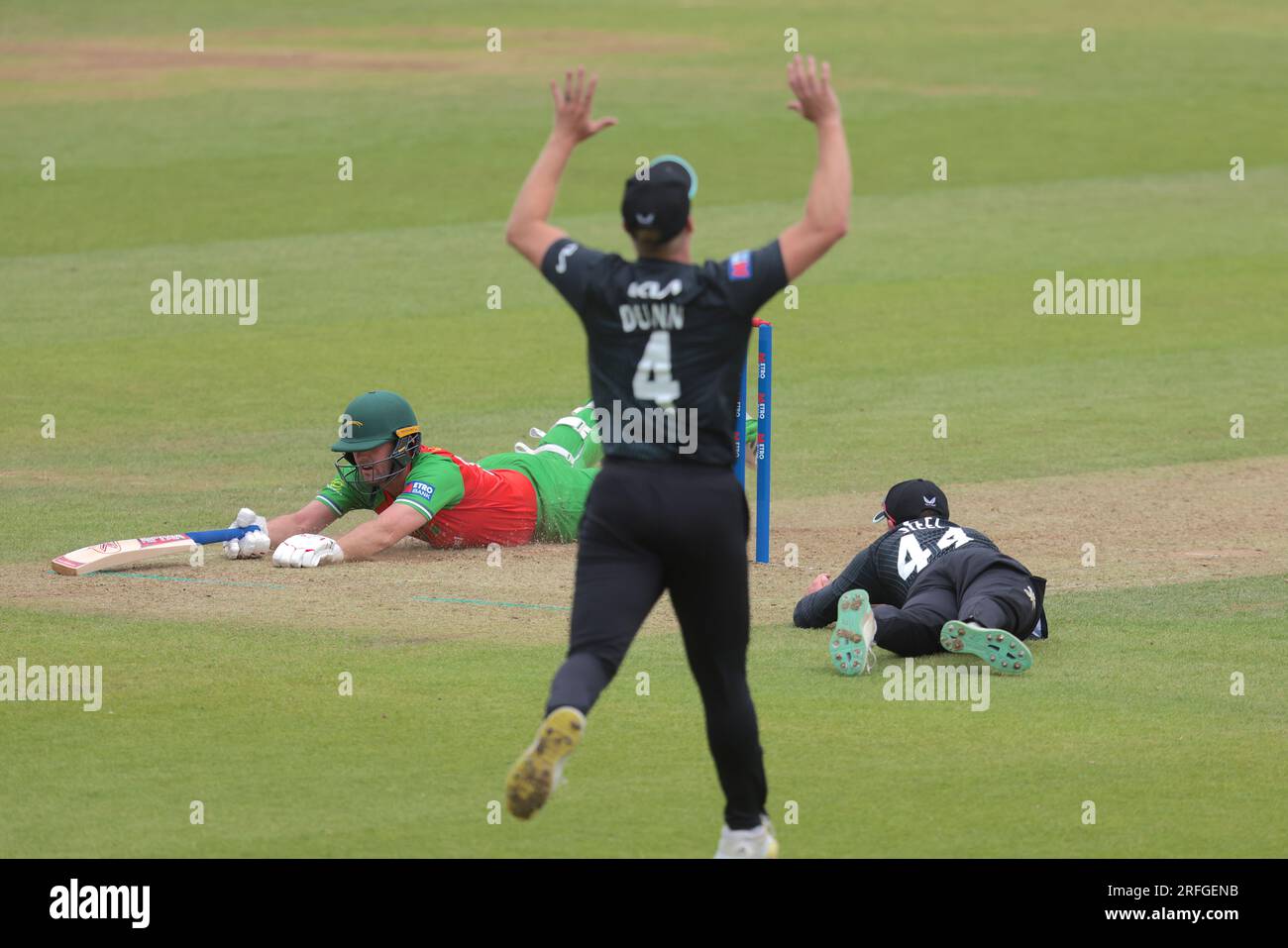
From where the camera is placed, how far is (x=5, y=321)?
2155 centimetres

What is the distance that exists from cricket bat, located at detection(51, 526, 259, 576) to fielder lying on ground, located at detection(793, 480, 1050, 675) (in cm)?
371

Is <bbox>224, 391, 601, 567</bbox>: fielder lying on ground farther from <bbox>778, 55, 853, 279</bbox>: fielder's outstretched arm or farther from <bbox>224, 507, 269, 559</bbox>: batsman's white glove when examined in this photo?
<bbox>778, 55, 853, 279</bbox>: fielder's outstretched arm

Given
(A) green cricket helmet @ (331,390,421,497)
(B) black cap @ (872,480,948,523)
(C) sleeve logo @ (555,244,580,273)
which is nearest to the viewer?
(C) sleeve logo @ (555,244,580,273)

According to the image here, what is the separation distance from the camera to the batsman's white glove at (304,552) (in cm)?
1198

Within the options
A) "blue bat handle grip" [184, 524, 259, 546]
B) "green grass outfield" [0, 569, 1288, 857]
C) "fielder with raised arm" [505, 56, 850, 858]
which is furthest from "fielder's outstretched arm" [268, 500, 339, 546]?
"fielder with raised arm" [505, 56, 850, 858]

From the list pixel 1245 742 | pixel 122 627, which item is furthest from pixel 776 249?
pixel 122 627

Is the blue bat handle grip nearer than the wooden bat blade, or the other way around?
the wooden bat blade

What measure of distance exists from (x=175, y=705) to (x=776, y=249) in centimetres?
408

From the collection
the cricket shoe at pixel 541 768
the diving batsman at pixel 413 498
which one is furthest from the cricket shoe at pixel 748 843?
the diving batsman at pixel 413 498

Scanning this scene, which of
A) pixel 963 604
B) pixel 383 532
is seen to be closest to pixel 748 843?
pixel 963 604

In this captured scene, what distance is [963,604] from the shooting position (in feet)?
32.4

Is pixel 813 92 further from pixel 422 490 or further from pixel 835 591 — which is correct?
pixel 422 490

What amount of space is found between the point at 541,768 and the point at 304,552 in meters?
6.31

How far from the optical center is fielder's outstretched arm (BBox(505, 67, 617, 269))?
661 centimetres
